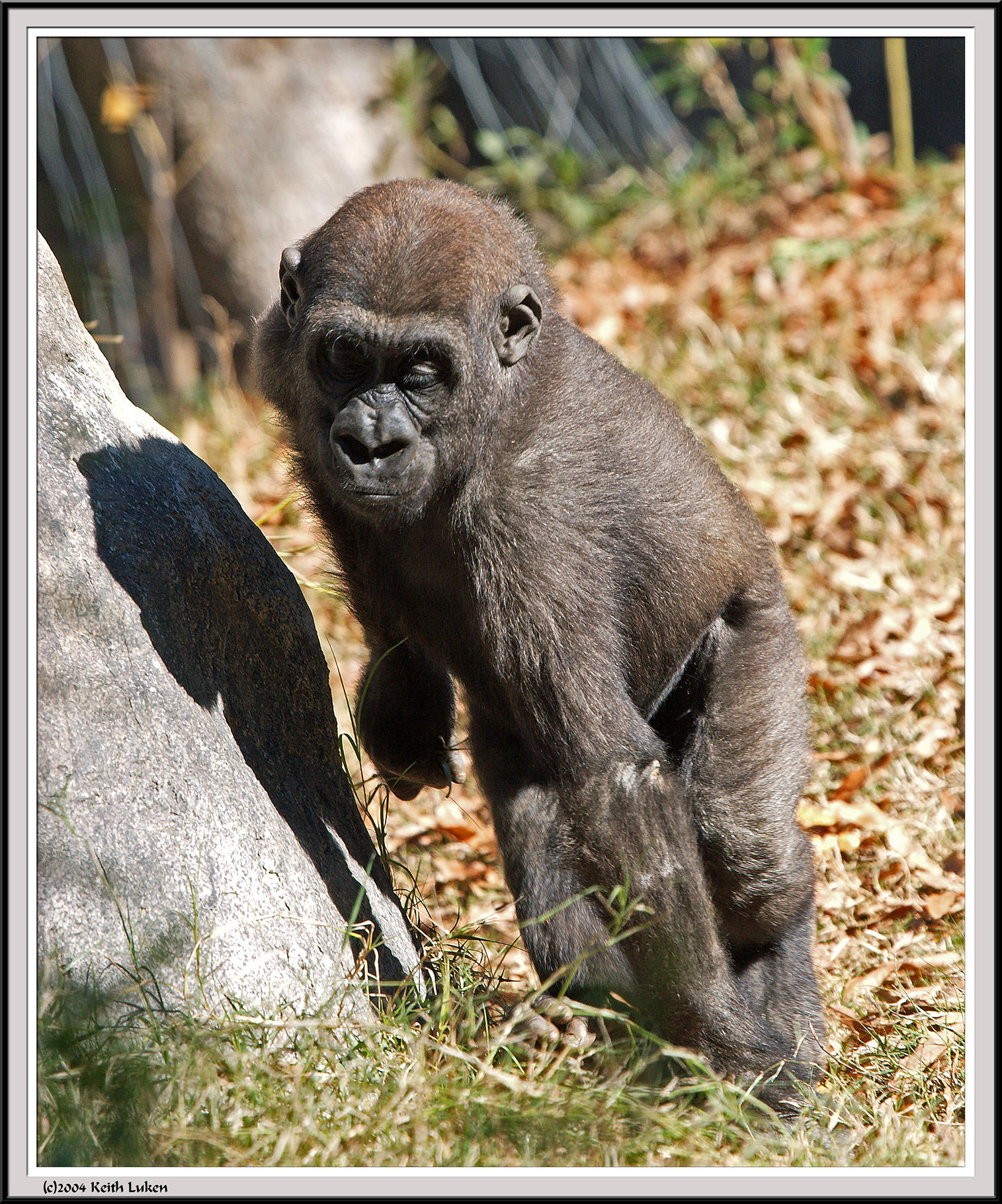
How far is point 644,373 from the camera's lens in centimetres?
946

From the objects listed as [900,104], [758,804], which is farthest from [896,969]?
[900,104]

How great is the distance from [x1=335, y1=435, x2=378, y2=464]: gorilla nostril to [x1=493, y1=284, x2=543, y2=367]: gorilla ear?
0.62 m

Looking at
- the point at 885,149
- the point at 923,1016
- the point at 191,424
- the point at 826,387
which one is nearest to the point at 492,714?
the point at 923,1016

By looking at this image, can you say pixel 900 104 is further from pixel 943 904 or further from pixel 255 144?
pixel 943 904

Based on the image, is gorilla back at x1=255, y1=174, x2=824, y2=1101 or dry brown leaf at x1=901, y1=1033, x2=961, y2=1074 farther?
dry brown leaf at x1=901, y1=1033, x2=961, y2=1074

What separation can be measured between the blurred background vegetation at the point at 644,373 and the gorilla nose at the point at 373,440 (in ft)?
3.27

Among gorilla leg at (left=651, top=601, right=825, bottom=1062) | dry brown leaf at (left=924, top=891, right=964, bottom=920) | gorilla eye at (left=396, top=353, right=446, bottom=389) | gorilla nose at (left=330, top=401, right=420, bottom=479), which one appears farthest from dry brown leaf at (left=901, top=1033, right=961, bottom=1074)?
gorilla eye at (left=396, top=353, right=446, bottom=389)

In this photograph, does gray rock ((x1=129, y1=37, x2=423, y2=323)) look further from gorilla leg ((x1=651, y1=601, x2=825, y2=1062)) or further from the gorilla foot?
the gorilla foot

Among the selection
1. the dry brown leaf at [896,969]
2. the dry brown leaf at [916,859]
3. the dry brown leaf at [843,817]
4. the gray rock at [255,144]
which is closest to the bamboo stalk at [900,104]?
the gray rock at [255,144]

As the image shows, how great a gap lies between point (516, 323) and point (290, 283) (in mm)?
801

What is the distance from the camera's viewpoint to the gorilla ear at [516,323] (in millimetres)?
4074

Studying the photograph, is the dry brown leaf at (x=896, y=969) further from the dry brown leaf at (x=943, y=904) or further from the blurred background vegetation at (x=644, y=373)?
the dry brown leaf at (x=943, y=904)

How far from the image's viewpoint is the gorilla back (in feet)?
12.8

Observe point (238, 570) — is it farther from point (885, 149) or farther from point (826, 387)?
point (885, 149)
